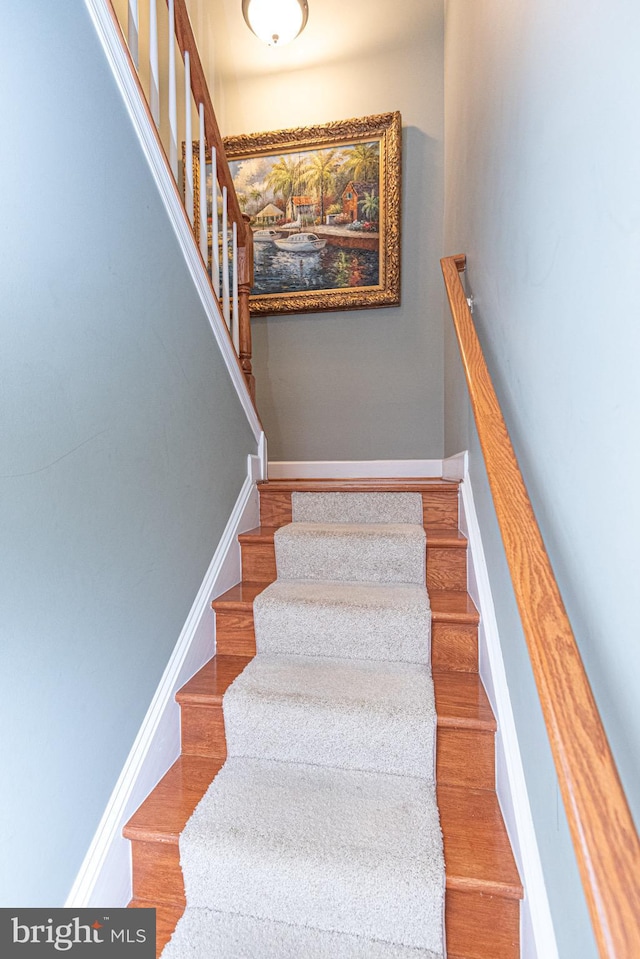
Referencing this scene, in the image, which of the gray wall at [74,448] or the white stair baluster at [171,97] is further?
the white stair baluster at [171,97]

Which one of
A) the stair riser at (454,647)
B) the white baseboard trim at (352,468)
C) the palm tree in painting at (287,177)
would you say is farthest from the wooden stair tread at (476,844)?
the palm tree in painting at (287,177)

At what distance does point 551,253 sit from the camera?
0.86 meters

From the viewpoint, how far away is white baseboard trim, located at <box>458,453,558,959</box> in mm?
914

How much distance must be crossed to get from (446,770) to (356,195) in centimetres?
296

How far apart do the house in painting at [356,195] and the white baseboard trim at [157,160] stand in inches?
58.7

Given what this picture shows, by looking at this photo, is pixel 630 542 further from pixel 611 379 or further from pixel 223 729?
pixel 223 729

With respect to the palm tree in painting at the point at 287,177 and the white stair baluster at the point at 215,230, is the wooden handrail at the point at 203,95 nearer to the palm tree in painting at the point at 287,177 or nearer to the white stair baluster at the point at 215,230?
the white stair baluster at the point at 215,230

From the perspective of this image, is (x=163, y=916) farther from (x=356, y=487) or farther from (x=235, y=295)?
(x=235, y=295)

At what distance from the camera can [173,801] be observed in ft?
4.25

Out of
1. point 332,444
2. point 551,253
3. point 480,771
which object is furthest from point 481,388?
point 332,444

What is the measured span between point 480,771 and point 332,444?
7.05 feet

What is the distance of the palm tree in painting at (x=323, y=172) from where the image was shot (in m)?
3.00

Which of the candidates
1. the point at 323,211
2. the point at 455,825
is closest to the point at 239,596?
the point at 455,825

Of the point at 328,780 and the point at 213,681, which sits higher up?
the point at 213,681
